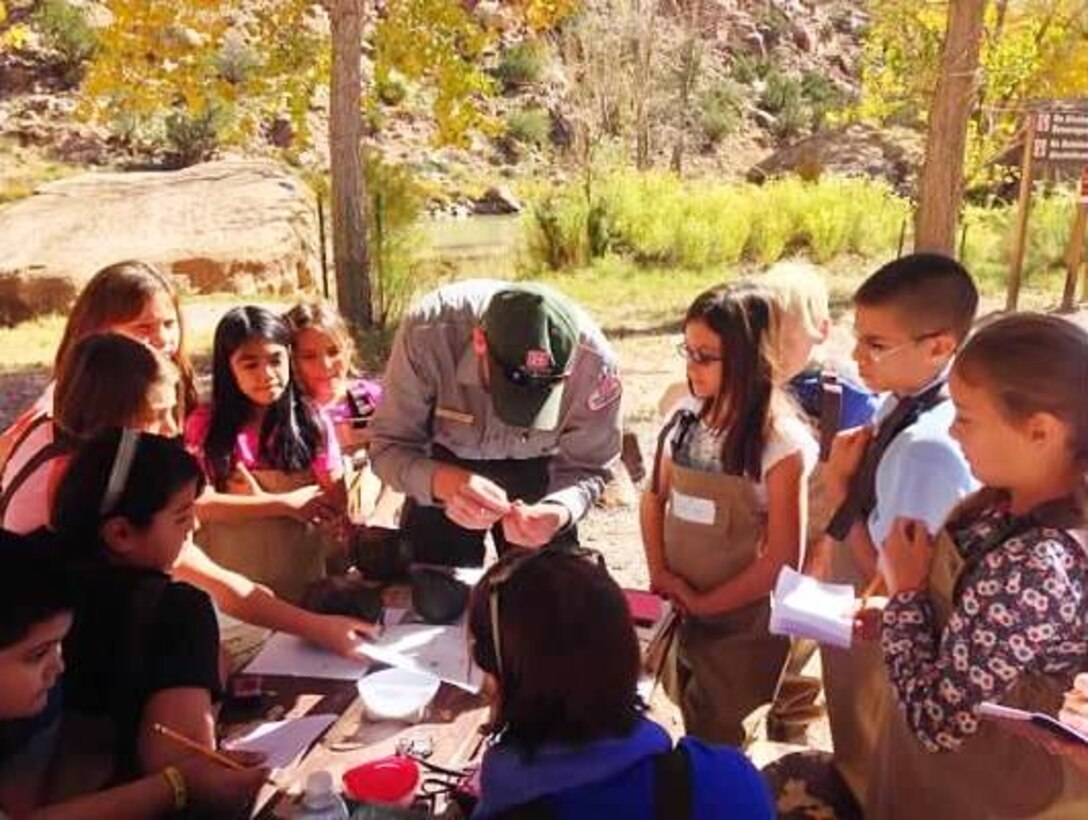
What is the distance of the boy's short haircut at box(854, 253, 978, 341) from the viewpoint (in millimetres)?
2268

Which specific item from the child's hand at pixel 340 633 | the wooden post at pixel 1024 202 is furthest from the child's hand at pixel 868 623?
the wooden post at pixel 1024 202

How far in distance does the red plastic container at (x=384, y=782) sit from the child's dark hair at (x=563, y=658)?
30 cm

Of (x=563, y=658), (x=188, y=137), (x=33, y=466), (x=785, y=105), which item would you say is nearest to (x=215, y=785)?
(x=563, y=658)

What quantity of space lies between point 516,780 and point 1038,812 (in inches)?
32.7

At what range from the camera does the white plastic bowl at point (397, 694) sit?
71.9 inches

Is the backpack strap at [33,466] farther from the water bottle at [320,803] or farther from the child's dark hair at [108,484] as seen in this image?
the water bottle at [320,803]

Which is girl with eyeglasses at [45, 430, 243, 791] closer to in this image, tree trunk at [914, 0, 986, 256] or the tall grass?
tree trunk at [914, 0, 986, 256]

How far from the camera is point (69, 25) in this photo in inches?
1196

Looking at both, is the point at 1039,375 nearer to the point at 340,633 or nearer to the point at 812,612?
the point at 812,612

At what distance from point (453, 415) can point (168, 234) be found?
26.4ft

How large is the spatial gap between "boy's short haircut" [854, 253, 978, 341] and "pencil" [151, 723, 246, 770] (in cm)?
159

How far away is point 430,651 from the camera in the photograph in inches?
81.7

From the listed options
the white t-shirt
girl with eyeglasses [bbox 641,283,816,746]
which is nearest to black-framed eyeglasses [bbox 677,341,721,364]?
girl with eyeglasses [bbox 641,283,816,746]

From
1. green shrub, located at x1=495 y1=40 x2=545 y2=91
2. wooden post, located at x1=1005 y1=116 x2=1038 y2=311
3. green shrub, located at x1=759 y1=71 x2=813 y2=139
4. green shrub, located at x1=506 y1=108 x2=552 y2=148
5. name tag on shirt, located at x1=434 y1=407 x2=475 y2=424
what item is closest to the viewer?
name tag on shirt, located at x1=434 y1=407 x2=475 y2=424
